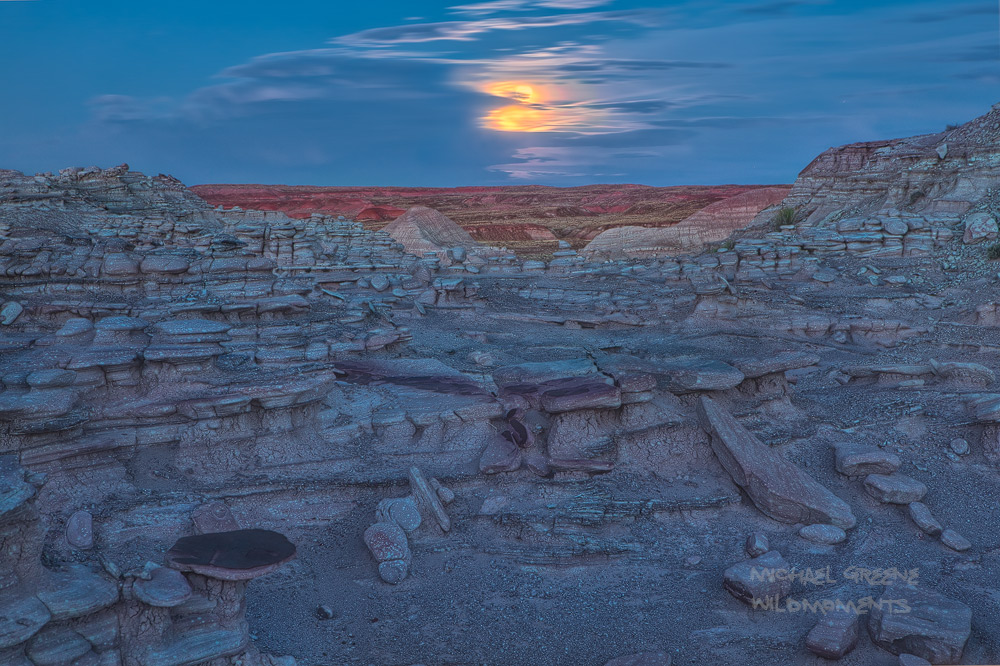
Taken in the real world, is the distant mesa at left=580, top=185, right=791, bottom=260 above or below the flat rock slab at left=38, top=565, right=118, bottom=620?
above

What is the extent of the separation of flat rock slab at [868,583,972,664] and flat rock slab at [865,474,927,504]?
1915mm

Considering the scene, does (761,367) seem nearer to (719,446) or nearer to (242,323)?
(719,446)

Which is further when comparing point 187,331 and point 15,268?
point 15,268

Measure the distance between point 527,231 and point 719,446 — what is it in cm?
3328

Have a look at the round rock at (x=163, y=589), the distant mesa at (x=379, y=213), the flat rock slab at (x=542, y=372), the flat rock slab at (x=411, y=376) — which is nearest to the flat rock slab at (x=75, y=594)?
the round rock at (x=163, y=589)

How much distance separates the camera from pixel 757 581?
6234mm

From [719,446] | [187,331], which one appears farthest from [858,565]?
[187,331]

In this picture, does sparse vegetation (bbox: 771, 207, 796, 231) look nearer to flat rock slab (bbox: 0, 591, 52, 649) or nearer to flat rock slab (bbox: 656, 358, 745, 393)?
flat rock slab (bbox: 656, 358, 745, 393)

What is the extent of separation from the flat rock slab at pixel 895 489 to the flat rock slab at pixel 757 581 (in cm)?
198

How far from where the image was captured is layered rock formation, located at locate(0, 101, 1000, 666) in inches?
214

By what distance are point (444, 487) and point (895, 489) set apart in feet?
16.4

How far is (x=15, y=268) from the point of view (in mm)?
11164

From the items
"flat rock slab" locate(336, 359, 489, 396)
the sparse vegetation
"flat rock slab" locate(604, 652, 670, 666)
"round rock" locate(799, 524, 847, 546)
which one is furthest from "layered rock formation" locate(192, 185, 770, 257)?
"flat rock slab" locate(604, 652, 670, 666)

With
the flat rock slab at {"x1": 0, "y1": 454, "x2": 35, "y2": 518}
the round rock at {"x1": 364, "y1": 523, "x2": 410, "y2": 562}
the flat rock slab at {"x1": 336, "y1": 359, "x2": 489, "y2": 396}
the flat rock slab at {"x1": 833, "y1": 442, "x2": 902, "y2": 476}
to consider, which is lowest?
the round rock at {"x1": 364, "y1": 523, "x2": 410, "y2": 562}
